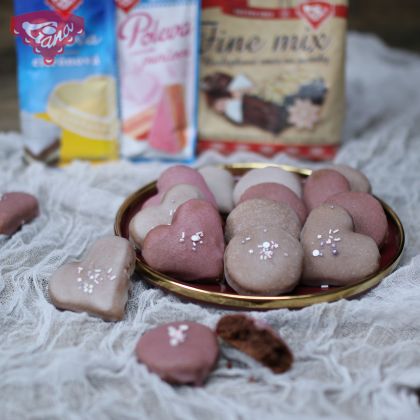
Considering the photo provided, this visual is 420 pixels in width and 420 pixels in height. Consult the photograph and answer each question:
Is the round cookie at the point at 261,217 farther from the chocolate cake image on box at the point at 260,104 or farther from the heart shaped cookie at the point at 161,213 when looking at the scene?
the chocolate cake image on box at the point at 260,104

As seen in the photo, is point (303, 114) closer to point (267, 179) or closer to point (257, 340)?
point (267, 179)

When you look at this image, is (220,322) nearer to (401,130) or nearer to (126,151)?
(126,151)

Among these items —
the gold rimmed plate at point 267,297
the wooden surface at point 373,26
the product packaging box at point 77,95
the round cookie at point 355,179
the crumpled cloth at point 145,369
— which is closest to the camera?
the crumpled cloth at point 145,369

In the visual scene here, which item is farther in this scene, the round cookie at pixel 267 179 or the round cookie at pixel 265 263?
the round cookie at pixel 267 179

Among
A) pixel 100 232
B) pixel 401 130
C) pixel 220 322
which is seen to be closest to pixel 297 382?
pixel 220 322

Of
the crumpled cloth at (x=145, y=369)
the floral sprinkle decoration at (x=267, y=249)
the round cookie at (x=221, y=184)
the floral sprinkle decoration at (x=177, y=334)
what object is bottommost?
the crumpled cloth at (x=145, y=369)

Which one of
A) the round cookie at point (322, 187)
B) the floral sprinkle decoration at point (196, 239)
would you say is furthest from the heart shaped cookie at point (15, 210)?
the round cookie at point (322, 187)

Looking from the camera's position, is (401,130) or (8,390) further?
(401,130)
